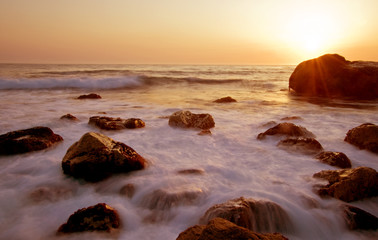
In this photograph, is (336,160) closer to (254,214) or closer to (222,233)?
(254,214)

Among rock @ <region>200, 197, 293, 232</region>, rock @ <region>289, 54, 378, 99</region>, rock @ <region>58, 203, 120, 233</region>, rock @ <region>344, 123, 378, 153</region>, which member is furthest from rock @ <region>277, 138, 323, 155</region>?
rock @ <region>289, 54, 378, 99</region>

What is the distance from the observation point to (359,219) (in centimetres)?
228

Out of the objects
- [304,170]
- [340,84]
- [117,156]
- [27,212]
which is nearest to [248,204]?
[304,170]

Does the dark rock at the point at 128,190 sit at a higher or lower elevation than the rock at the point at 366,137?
lower

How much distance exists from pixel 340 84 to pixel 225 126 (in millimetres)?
8534

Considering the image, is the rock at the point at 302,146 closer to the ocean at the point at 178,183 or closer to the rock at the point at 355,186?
the ocean at the point at 178,183

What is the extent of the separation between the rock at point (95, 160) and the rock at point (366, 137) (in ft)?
12.0

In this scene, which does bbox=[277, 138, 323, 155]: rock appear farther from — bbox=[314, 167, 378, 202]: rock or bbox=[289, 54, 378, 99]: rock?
bbox=[289, 54, 378, 99]: rock

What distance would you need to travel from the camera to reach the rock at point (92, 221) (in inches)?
85.5

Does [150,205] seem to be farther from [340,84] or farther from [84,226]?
[340,84]

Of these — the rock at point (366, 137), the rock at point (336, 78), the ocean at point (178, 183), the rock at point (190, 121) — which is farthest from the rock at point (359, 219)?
the rock at point (336, 78)

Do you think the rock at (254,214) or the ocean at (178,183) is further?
the ocean at (178,183)

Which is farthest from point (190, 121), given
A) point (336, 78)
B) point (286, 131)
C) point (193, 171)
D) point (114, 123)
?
point (336, 78)

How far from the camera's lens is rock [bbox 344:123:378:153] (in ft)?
12.8
